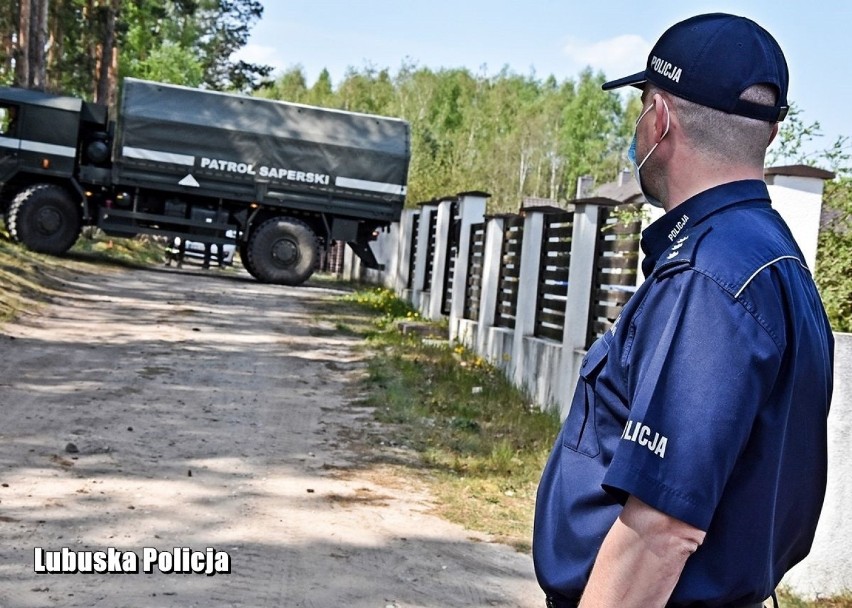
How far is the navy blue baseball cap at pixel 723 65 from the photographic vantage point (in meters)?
2.00

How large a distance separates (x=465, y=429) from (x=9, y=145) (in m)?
16.6

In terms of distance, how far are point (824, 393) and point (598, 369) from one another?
37 centimetres

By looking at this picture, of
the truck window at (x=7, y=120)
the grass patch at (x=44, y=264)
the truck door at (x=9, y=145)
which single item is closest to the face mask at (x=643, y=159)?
the grass patch at (x=44, y=264)

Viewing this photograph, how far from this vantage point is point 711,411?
1812 mm

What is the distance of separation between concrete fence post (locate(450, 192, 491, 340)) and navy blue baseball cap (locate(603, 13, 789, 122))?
45.0 ft

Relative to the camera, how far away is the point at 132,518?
5961 mm

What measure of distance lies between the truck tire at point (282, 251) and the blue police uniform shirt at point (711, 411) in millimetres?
23044

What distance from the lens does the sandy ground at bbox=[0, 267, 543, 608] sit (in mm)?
5125

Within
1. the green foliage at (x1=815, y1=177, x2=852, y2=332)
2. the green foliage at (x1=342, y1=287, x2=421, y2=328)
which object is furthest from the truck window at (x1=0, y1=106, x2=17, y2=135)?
the green foliage at (x1=815, y1=177, x2=852, y2=332)

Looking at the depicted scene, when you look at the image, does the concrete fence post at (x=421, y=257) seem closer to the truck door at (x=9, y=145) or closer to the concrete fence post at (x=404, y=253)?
the concrete fence post at (x=404, y=253)

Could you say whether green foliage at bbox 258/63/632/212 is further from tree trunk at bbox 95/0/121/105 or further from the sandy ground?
the sandy ground

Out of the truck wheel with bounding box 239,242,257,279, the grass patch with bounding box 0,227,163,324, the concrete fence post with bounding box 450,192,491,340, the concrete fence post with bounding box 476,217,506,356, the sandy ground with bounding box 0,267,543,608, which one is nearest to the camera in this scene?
the sandy ground with bounding box 0,267,543,608

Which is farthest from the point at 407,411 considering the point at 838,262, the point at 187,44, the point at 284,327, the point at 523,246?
the point at 187,44

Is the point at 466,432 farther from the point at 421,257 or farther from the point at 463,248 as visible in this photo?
the point at 421,257
